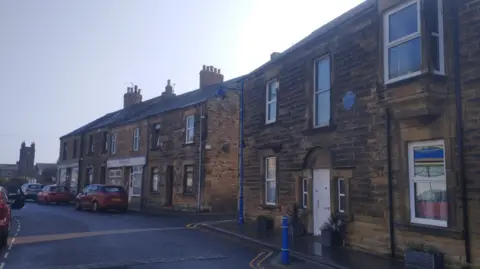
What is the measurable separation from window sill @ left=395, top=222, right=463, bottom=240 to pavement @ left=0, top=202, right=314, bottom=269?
3.19 metres

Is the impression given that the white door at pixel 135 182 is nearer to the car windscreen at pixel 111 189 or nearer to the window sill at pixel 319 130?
the car windscreen at pixel 111 189

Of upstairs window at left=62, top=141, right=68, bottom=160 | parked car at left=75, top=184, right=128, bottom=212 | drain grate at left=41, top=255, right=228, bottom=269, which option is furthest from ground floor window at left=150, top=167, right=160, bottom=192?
upstairs window at left=62, top=141, right=68, bottom=160

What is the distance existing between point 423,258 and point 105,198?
18.3 meters

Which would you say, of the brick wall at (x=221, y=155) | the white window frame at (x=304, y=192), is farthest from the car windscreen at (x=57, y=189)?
the white window frame at (x=304, y=192)

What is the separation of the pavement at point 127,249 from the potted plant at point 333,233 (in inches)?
64.6

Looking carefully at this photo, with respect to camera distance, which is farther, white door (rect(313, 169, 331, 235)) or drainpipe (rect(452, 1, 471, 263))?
white door (rect(313, 169, 331, 235))

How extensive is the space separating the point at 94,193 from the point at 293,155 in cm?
1422

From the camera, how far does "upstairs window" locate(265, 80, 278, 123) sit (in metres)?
16.1

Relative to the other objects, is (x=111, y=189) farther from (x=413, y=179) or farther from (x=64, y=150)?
(x=64, y=150)

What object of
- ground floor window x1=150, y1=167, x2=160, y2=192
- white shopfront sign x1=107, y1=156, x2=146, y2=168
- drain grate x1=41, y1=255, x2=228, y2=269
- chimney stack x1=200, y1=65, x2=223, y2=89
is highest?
chimney stack x1=200, y1=65, x2=223, y2=89

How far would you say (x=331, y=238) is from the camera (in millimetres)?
11398

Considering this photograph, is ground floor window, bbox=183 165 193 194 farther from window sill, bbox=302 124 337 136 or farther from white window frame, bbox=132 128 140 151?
window sill, bbox=302 124 337 136

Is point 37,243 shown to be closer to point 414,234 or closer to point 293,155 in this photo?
point 293,155

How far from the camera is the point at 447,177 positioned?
8.71 metres
